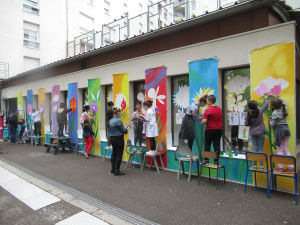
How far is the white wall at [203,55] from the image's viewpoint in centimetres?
452

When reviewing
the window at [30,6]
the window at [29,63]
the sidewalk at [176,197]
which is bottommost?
the sidewalk at [176,197]

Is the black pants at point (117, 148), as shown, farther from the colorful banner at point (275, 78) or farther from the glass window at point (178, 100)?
the colorful banner at point (275, 78)

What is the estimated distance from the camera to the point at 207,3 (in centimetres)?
725

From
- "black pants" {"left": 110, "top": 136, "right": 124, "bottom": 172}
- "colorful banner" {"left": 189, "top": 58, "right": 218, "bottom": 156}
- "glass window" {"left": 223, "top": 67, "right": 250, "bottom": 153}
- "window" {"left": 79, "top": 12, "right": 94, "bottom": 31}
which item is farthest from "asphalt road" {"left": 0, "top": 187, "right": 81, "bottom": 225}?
"window" {"left": 79, "top": 12, "right": 94, "bottom": 31}

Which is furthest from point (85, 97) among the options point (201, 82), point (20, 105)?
point (20, 105)

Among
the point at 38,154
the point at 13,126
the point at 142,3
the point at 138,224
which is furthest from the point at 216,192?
the point at 142,3

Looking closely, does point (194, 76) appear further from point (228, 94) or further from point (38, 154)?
point (38, 154)

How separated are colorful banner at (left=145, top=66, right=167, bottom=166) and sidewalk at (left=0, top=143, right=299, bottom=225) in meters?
1.20

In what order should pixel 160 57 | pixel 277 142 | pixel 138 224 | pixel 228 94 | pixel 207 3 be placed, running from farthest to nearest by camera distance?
pixel 207 3 < pixel 160 57 < pixel 228 94 < pixel 277 142 < pixel 138 224

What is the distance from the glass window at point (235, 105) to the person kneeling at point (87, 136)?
504 cm

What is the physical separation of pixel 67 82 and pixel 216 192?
8.32 metres

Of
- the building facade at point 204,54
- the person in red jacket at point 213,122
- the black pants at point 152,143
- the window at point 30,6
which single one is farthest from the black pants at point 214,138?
the window at point 30,6

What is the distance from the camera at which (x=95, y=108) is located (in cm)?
860

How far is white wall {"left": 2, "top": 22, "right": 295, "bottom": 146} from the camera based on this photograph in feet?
14.8
